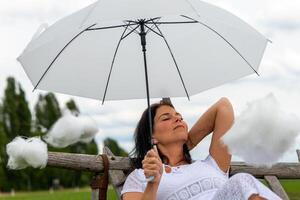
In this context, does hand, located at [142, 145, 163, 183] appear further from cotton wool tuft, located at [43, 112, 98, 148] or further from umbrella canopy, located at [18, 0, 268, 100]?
umbrella canopy, located at [18, 0, 268, 100]

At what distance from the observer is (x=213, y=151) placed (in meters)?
3.69

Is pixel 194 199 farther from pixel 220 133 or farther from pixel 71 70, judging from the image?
pixel 71 70

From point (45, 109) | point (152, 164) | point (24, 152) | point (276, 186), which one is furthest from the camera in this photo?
point (45, 109)

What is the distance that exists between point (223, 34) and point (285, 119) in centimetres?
99

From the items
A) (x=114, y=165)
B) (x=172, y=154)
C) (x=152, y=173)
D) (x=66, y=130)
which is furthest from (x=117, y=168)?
(x=152, y=173)

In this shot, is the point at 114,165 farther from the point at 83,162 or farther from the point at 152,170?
the point at 152,170

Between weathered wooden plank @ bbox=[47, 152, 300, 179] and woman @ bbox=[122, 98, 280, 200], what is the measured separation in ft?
0.37

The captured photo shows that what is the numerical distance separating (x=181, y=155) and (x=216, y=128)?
23 cm

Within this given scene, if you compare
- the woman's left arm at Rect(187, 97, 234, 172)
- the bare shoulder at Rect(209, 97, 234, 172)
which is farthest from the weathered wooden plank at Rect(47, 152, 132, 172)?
the bare shoulder at Rect(209, 97, 234, 172)

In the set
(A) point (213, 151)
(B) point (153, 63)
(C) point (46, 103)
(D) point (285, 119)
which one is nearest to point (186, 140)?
(A) point (213, 151)

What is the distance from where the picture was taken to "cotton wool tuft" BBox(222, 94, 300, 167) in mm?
2820

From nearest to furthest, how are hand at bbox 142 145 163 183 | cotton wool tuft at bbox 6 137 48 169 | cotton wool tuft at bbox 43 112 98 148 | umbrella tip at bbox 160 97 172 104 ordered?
hand at bbox 142 145 163 183 < cotton wool tuft at bbox 6 137 48 169 < cotton wool tuft at bbox 43 112 98 148 < umbrella tip at bbox 160 97 172 104

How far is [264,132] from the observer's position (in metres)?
2.85

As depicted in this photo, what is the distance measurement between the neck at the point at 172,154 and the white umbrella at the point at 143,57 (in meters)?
0.28
